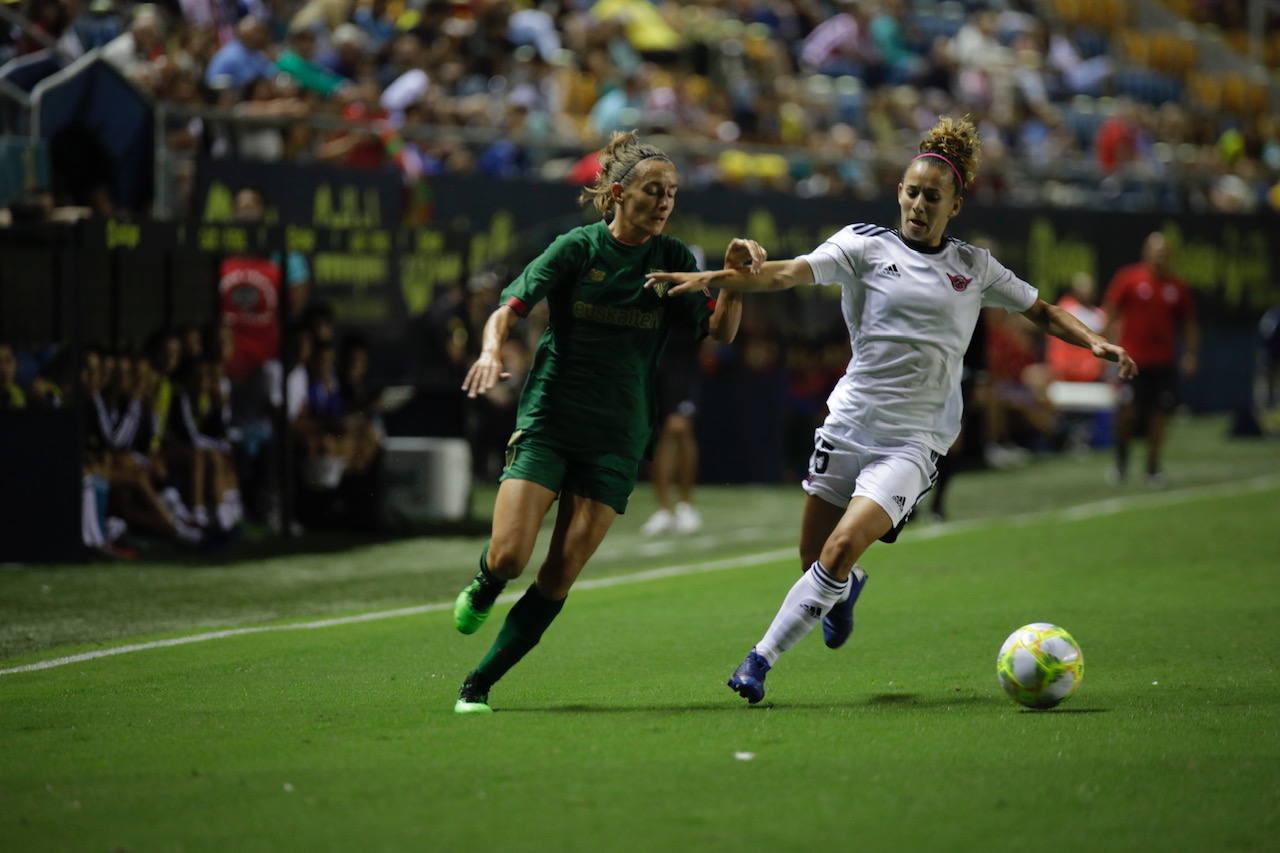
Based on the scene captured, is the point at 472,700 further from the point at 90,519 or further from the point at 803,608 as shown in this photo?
the point at 90,519

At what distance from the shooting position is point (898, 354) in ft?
24.7

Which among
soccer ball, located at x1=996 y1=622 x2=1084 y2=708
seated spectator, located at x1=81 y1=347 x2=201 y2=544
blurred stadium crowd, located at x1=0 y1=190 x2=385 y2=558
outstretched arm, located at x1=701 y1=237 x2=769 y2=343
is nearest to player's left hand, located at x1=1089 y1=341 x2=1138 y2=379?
soccer ball, located at x1=996 y1=622 x2=1084 y2=708

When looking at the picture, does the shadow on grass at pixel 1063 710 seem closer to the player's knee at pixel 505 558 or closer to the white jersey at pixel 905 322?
the white jersey at pixel 905 322

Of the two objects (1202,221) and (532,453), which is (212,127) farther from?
(1202,221)

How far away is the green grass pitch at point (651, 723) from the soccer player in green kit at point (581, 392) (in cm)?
48

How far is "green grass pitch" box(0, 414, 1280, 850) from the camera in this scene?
532 centimetres

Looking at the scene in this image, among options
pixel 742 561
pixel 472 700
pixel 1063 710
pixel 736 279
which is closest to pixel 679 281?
pixel 736 279

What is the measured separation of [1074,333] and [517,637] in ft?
8.85

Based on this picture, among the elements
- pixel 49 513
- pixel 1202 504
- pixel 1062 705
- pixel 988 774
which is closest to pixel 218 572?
pixel 49 513

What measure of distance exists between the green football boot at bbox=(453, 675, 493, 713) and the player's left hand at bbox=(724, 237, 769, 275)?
1.92 meters

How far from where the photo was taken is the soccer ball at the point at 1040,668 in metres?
7.19

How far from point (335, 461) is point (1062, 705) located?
8.62 metres

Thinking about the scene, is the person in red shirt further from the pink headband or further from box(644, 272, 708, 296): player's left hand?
box(644, 272, 708, 296): player's left hand

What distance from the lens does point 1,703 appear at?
7586mm
